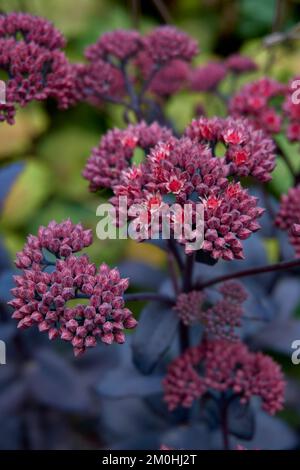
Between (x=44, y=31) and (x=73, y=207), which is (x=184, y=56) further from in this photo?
(x=73, y=207)

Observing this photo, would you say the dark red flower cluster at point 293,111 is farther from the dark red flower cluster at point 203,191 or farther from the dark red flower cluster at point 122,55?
the dark red flower cluster at point 203,191

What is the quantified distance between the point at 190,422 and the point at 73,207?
1.18 metres

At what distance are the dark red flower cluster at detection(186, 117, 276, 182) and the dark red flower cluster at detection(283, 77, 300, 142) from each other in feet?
0.65

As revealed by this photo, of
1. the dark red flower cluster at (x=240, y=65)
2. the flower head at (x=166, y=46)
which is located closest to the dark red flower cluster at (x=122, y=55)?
the flower head at (x=166, y=46)

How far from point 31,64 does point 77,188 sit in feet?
4.25

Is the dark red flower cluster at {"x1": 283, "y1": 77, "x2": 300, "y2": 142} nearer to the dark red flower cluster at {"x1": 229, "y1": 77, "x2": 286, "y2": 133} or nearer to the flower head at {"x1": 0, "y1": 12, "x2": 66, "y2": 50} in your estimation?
the dark red flower cluster at {"x1": 229, "y1": 77, "x2": 286, "y2": 133}

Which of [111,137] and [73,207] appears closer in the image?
[111,137]

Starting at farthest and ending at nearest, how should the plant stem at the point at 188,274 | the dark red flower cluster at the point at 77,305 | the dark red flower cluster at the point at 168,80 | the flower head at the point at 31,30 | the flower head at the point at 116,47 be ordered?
the dark red flower cluster at the point at 168,80, the flower head at the point at 116,47, the flower head at the point at 31,30, the plant stem at the point at 188,274, the dark red flower cluster at the point at 77,305

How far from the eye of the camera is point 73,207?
2.11m

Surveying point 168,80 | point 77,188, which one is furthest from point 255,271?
point 77,188

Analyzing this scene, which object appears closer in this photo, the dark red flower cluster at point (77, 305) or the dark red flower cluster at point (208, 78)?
the dark red flower cluster at point (77, 305)

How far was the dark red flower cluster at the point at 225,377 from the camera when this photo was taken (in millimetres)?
861

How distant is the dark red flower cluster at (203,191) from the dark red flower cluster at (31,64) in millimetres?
215
